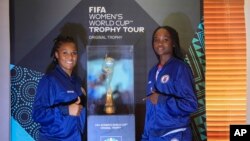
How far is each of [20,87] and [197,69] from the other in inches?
55.5

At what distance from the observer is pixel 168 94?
10.0ft

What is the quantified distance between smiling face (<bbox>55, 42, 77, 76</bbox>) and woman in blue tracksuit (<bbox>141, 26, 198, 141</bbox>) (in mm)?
619

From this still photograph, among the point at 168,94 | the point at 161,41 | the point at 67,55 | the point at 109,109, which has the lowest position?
the point at 109,109

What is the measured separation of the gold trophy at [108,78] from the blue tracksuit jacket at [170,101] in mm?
294

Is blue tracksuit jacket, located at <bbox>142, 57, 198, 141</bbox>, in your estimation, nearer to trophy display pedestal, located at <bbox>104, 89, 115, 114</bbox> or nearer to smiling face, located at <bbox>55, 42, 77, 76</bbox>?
trophy display pedestal, located at <bbox>104, 89, 115, 114</bbox>

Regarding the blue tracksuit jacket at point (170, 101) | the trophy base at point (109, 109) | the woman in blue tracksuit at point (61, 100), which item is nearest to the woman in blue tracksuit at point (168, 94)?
the blue tracksuit jacket at point (170, 101)

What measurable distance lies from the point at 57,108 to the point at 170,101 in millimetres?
884

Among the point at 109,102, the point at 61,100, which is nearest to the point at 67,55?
the point at 61,100

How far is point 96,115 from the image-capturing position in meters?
3.07

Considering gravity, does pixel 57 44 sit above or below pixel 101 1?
below

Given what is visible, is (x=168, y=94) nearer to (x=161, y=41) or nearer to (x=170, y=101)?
(x=170, y=101)

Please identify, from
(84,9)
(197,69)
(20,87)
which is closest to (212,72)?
(197,69)

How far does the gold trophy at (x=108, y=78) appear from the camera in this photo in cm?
307

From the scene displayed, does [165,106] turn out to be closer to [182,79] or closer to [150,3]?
[182,79]
